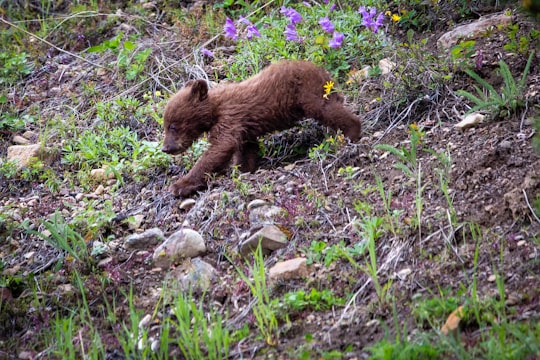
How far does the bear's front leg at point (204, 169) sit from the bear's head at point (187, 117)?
29 centimetres

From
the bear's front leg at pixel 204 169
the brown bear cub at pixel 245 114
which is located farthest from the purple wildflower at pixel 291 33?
the bear's front leg at pixel 204 169

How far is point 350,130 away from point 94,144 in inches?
103

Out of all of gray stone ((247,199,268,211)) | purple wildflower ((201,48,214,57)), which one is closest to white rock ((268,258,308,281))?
gray stone ((247,199,268,211))

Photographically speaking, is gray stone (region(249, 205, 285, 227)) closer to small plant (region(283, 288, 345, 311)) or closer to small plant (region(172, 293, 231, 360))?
small plant (region(283, 288, 345, 311))

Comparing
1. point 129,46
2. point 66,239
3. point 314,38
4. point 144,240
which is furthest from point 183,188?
point 129,46

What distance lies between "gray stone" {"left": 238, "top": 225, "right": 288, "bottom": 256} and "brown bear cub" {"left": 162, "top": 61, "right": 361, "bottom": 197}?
3.85ft

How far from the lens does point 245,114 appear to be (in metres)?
5.98

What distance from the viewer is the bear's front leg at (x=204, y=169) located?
5664 mm

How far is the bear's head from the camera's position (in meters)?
6.03

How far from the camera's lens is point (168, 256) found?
188 inches

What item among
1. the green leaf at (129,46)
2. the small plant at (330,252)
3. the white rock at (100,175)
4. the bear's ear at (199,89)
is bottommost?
the small plant at (330,252)

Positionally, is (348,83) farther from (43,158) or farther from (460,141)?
(43,158)

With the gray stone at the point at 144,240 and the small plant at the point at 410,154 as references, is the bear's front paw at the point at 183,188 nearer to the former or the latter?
the gray stone at the point at 144,240

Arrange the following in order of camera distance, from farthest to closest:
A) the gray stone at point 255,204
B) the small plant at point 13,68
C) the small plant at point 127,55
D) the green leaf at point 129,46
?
the small plant at point 13,68 → the green leaf at point 129,46 → the small plant at point 127,55 → the gray stone at point 255,204
